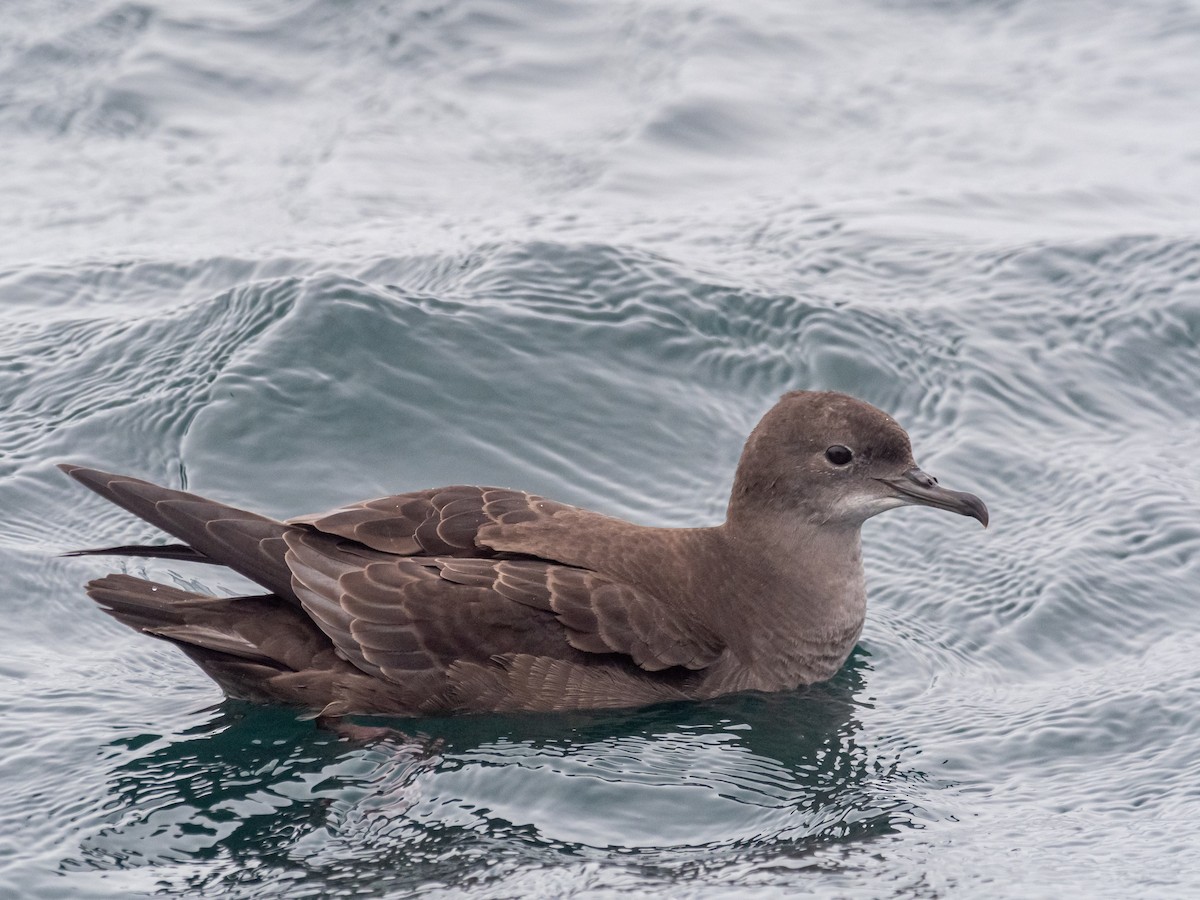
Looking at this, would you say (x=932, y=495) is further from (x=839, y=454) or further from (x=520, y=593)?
(x=520, y=593)

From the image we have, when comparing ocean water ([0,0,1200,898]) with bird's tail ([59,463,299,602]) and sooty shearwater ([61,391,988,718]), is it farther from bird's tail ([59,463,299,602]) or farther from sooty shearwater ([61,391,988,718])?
bird's tail ([59,463,299,602])

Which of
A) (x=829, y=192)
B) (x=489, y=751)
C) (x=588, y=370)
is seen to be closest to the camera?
(x=489, y=751)

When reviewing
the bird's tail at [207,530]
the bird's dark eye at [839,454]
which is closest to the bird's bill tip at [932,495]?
the bird's dark eye at [839,454]

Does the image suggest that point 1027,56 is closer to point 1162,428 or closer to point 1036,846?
point 1162,428

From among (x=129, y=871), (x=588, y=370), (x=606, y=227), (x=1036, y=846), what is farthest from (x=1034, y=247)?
(x=129, y=871)

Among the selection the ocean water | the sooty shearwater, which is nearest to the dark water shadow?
the ocean water

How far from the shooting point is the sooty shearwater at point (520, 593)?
20.4 ft

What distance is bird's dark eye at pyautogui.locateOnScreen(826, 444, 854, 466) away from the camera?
6.84 metres

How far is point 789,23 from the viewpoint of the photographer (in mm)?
14734

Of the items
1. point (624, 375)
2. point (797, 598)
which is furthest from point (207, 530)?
point (624, 375)

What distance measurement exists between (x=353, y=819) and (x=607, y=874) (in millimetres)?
962

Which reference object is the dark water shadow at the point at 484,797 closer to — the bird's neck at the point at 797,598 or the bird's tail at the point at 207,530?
the bird's neck at the point at 797,598

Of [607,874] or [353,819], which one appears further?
[353,819]

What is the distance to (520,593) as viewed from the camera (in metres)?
6.26
